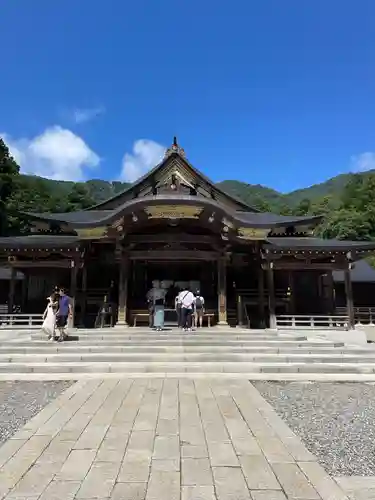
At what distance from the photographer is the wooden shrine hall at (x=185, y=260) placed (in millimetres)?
14617

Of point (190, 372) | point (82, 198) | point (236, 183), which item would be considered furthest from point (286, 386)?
point (236, 183)

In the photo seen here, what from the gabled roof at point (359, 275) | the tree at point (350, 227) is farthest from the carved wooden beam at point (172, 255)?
the tree at point (350, 227)

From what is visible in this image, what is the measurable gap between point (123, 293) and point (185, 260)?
3.39 meters

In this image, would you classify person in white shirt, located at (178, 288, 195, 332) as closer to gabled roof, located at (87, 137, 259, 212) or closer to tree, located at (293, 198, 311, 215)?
gabled roof, located at (87, 137, 259, 212)

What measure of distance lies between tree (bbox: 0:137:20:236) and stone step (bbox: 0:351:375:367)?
3935 cm

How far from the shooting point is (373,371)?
8758mm

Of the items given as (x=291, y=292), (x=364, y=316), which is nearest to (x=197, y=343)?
(x=291, y=292)

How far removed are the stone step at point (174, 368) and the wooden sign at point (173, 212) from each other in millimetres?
6840

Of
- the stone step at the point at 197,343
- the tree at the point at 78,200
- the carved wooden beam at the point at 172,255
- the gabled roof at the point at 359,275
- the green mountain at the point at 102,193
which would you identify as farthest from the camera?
the tree at the point at 78,200

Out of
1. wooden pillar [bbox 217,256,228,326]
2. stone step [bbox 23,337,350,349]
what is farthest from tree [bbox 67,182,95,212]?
stone step [bbox 23,337,350,349]

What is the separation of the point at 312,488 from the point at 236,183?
15632cm

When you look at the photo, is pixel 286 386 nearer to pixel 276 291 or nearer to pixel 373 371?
pixel 373 371

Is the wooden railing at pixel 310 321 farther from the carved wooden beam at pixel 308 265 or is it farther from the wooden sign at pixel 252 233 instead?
the wooden sign at pixel 252 233

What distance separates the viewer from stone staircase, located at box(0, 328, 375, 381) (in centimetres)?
844
